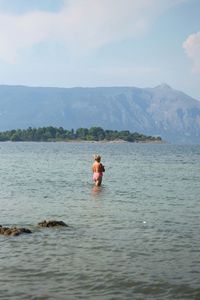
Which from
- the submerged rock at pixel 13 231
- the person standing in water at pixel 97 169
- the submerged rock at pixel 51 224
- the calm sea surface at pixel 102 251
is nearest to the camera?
the calm sea surface at pixel 102 251

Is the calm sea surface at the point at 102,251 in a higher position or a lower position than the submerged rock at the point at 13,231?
Answer: lower

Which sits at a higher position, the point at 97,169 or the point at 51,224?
the point at 97,169

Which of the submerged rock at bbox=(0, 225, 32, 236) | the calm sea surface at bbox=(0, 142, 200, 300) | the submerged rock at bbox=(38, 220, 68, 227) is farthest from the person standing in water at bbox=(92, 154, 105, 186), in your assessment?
the submerged rock at bbox=(0, 225, 32, 236)

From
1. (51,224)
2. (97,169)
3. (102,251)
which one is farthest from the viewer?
(97,169)

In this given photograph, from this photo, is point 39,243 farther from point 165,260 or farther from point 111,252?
point 165,260

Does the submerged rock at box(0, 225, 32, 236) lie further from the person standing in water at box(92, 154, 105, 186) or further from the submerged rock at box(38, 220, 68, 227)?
the person standing in water at box(92, 154, 105, 186)

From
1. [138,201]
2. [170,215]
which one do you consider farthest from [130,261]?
[138,201]

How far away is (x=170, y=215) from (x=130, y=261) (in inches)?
385

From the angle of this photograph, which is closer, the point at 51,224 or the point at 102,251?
the point at 102,251

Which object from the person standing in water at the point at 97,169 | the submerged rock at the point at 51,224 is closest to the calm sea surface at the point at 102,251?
the submerged rock at the point at 51,224

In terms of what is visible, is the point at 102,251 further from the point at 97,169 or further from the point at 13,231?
the point at 97,169

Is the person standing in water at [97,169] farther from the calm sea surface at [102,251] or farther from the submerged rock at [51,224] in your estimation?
the submerged rock at [51,224]

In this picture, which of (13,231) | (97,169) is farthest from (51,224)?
(97,169)

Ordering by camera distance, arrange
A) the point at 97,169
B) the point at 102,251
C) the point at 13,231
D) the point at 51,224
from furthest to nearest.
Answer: the point at 97,169 → the point at 51,224 → the point at 13,231 → the point at 102,251
